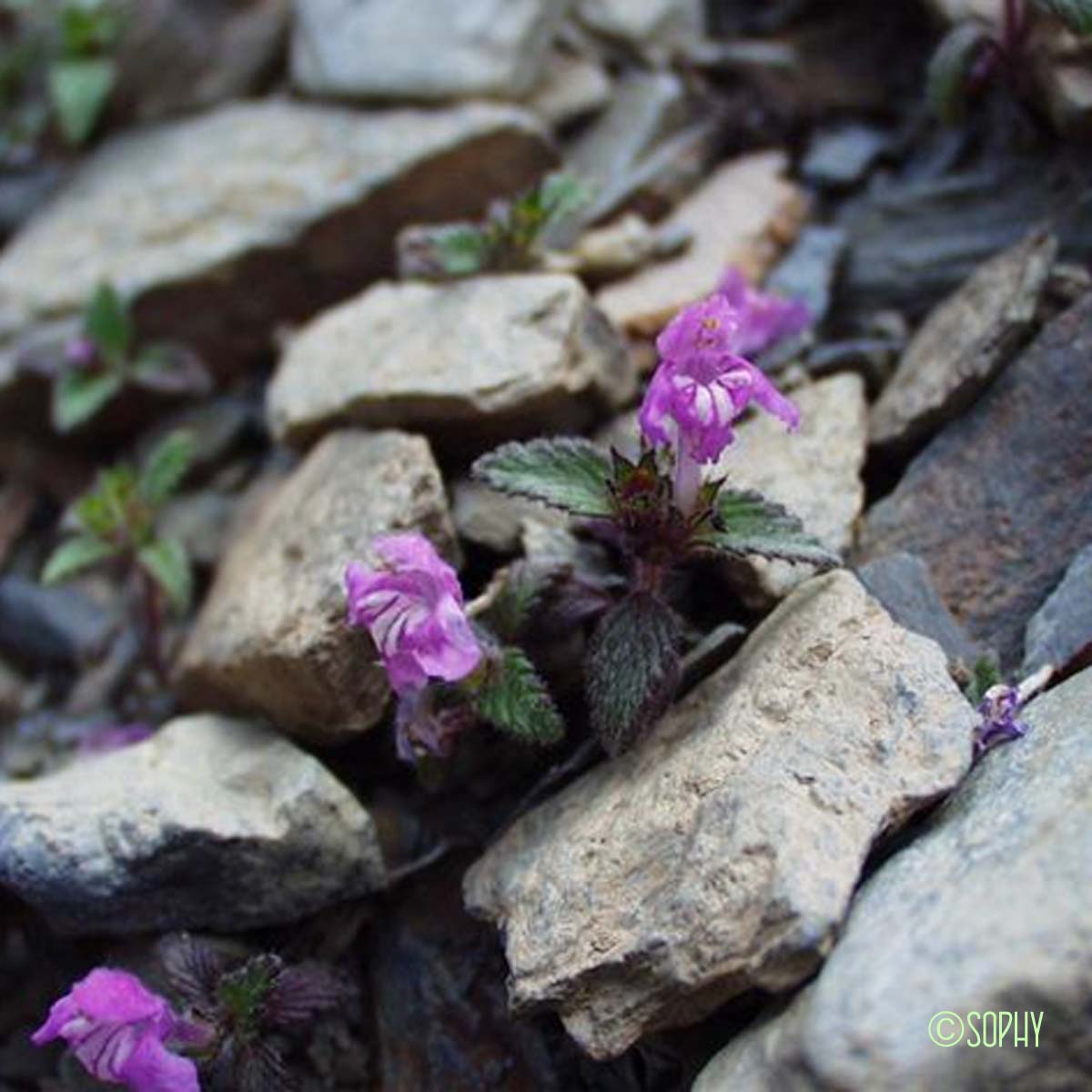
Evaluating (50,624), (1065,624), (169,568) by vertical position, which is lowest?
(50,624)

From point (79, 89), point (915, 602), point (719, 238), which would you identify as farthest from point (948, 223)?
point (79, 89)

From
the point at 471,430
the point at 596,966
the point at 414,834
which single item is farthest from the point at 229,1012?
the point at 471,430

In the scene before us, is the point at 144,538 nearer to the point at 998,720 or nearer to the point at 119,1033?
the point at 119,1033

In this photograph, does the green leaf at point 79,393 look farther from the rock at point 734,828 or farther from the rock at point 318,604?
the rock at point 734,828

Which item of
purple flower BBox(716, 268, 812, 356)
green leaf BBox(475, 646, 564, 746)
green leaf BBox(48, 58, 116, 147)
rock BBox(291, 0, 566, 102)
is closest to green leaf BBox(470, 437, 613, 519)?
green leaf BBox(475, 646, 564, 746)

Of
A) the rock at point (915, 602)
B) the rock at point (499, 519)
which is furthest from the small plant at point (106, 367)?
the rock at point (915, 602)

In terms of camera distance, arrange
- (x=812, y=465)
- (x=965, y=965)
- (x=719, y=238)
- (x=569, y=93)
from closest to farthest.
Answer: (x=965, y=965), (x=812, y=465), (x=719, y=238), (x=569, y=93)
